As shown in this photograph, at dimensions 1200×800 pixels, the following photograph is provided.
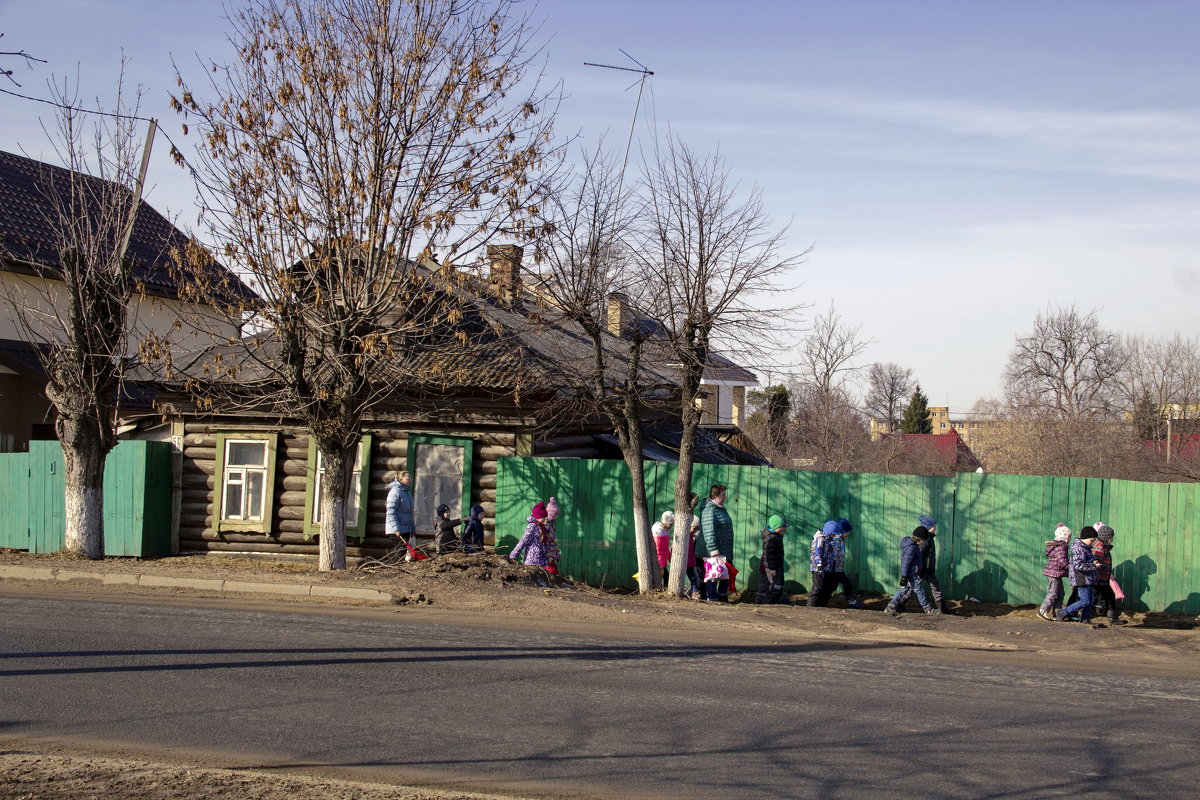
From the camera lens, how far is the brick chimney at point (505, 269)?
43.3 ft

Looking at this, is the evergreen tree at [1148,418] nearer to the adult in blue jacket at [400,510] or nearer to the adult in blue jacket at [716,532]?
the adult in blue jacket at [716,532]

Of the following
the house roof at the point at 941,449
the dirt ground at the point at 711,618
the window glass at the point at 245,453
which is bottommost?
the dirt ground at the point at 711,618

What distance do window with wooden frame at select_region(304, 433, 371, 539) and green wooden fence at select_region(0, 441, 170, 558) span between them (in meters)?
2.79

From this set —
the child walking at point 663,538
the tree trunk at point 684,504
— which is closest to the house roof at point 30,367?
the child walking at point 663,538

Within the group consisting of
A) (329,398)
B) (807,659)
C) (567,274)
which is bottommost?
(807,659)

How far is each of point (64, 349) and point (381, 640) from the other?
9.20m

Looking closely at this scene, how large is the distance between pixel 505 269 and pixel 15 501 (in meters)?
10.8

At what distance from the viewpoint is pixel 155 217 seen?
29.7 m

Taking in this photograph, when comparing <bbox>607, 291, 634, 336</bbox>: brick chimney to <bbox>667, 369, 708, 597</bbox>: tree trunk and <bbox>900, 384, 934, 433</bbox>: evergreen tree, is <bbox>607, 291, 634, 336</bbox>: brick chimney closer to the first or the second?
<bbox>667, 369, 708, 597</bbox>: tree trunk

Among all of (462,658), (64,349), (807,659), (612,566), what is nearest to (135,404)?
(64,349)

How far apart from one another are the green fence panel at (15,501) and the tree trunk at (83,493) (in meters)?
2.87

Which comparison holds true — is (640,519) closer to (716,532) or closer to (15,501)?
(716,532)

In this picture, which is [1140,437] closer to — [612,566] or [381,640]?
[612,566]

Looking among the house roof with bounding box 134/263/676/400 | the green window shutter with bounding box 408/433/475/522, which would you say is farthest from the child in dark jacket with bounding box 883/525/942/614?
the green window shutter with bounding box 408/433/475/522
